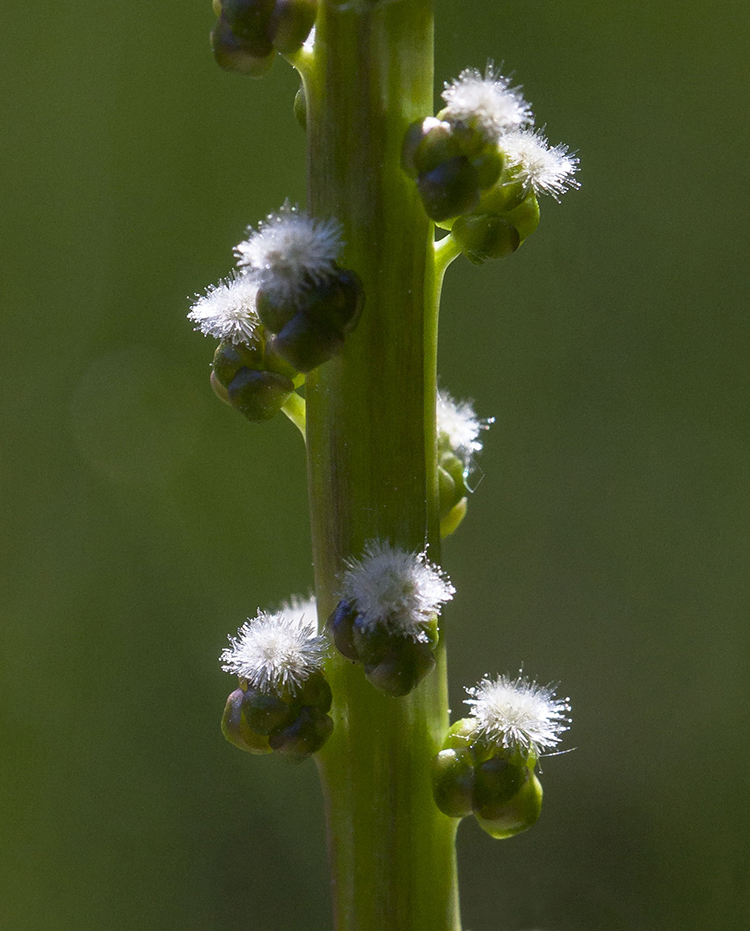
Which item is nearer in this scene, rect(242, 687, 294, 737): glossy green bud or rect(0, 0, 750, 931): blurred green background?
rect(242, 687, 294, 737): glossy green bud

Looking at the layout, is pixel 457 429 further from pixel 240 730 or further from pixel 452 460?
pixel 240 730

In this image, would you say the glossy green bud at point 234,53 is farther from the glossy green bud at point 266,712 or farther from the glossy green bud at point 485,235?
the glossy green bud at point 266,712

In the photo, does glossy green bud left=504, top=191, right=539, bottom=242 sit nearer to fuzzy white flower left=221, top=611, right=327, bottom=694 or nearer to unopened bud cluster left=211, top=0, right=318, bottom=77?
unopened bud cluster left=211, top=0, right=318, bottom=77

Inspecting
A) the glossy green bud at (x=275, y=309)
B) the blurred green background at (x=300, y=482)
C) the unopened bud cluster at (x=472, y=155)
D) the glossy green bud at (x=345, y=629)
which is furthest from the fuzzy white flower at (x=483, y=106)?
the blurred green background at (x=300, y=482)

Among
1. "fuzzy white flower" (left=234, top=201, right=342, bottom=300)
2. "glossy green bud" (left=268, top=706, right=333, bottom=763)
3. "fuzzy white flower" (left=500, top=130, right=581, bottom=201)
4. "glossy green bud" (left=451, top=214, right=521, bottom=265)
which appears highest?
"fuzzy white flower" (left=500, top=130, right=581, bottom=201)

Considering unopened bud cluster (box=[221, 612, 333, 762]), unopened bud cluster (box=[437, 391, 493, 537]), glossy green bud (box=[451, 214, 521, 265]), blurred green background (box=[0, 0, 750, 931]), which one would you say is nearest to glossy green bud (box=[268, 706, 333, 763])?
unopened bud cluster (box=[221, 612, 333, 762])

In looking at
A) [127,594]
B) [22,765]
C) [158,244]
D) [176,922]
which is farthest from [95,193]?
[176,922]

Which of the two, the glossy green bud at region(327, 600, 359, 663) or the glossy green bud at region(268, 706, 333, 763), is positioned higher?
the glossy green bud at region(327, 600, 359, 663)
